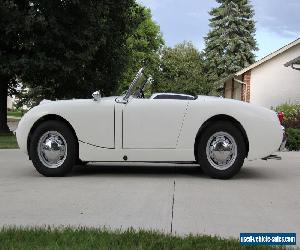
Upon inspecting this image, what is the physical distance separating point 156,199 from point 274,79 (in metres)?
26.8

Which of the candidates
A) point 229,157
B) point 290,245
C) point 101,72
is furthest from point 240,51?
point 290,245

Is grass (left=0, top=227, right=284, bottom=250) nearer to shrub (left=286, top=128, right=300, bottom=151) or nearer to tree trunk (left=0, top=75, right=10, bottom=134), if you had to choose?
shrub (left=286, top=128, right=300, bottom=151)

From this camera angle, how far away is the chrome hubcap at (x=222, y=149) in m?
7.92

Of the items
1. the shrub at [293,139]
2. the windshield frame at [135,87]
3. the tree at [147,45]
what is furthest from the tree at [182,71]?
the windshield frame at [135,87]

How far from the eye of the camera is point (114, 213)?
5555 millimetres

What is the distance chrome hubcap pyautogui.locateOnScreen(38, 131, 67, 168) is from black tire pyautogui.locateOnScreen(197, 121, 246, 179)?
198 centimetres

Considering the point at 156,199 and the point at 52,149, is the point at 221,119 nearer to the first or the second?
the point at 156,199

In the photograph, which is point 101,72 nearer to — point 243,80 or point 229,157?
point 243,80

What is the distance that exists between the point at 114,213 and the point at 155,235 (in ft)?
3.57

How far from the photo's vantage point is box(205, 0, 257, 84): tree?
56.1 metres

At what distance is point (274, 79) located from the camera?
3203cm

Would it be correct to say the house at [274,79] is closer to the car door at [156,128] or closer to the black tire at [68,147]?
the car door at [156,128]

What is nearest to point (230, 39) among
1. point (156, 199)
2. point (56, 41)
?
point (56, 41)

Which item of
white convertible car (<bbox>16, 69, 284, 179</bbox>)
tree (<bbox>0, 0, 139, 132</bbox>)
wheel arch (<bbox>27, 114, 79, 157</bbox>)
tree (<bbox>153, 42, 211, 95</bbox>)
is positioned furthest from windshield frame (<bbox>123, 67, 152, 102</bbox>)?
tree (<bbox>153, 42, 211, 95</bbox>)
